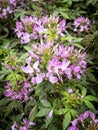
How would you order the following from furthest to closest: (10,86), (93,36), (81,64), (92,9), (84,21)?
(92,9) < (84,21) < (93,36) < (10,86) < (81,64)

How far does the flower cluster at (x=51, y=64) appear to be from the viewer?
1.57 meters

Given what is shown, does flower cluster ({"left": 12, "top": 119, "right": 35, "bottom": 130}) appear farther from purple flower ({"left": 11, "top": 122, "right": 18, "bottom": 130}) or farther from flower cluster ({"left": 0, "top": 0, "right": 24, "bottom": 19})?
flower cluster ({"left": 0, "top": 0, "right": 24, "bottom": 19})

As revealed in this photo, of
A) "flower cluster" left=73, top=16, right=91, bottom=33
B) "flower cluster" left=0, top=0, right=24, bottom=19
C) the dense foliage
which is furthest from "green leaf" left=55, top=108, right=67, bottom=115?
"flower cluster" left=0, top=0, right=24, bottom=19

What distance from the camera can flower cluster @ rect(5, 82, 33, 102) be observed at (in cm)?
177

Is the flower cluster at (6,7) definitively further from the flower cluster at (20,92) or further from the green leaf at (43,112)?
the green leaf at (43,112)

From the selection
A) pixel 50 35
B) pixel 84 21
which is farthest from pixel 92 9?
pixel 50 35

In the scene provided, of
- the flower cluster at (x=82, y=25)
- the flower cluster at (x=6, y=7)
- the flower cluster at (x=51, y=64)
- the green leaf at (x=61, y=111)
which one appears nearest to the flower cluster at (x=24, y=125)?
the green leaf at (x=61, y=111)

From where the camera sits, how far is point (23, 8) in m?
2.66

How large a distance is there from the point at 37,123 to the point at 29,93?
0.28 m

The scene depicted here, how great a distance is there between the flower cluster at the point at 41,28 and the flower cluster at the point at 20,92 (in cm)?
30

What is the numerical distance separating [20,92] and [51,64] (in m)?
0.38

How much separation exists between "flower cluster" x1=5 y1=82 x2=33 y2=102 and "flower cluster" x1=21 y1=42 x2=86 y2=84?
0.54 feet

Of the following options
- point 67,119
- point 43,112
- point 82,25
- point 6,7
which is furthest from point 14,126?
point 6,7

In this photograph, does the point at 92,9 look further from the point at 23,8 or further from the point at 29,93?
the point at 29,93
